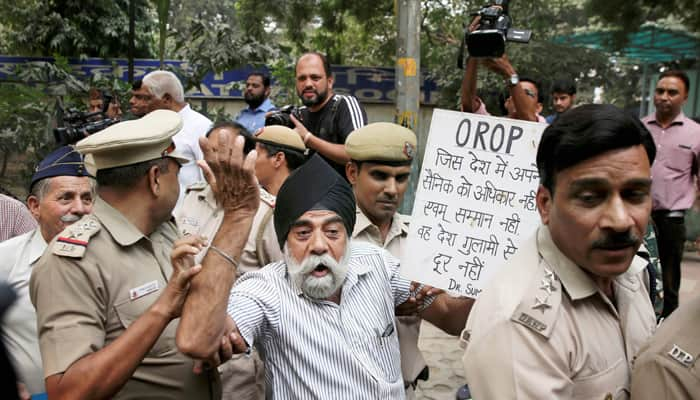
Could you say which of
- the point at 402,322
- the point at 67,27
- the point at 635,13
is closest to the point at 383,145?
the point at 402,322

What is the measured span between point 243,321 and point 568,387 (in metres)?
0.99

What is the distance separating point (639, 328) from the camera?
1655 mm

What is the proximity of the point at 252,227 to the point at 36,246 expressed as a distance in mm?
975

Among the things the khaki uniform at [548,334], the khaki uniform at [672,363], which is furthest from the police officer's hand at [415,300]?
the khaki uniform at [672,363]

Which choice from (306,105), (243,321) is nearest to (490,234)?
(243,321)

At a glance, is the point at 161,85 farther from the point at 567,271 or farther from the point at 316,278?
the point at 567,271

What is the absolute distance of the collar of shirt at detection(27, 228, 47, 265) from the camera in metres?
2.74

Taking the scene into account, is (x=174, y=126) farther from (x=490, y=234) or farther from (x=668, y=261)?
(x=668, y=261)

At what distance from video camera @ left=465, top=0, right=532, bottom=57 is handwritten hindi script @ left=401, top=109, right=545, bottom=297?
3.61 ft

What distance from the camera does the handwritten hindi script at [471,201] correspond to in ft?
8.25

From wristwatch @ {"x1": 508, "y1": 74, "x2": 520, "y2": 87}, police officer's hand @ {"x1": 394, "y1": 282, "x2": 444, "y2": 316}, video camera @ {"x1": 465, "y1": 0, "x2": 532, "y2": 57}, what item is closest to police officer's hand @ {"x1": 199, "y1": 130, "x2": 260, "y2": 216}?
police officer's hand @ {"x1": 394, "y1": 282, "x2": 444, "y2": 316}

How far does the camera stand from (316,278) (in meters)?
2.18

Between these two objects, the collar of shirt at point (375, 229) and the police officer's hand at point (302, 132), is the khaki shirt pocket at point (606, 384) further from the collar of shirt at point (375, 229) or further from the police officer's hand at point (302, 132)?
the police officer's hand at point (302, 132)

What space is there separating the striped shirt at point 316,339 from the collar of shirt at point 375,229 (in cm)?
63
